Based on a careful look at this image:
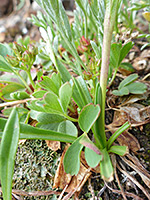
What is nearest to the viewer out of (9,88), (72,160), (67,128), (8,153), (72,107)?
(8,153)

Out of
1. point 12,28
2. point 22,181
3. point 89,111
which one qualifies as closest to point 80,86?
point 89,111

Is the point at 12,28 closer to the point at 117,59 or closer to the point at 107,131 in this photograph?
the point at 117,59

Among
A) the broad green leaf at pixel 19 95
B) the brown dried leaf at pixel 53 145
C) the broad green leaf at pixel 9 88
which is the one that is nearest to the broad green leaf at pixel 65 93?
the brown dried leaf at pixel 53 145

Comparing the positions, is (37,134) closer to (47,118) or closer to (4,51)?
(47,118)

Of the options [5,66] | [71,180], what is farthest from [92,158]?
[5,66]

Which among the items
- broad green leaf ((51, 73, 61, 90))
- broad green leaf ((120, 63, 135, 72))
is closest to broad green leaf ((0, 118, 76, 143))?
broad green leaf ((51, 73, 61, 90))

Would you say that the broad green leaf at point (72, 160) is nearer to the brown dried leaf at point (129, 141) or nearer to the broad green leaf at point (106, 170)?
the broad green leaf at point (106, 170)

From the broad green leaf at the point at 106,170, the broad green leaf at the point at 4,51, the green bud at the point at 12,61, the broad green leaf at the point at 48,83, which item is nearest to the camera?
the broad green leaf at the point at 106,170
